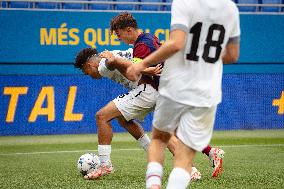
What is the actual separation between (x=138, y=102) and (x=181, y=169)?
355 centimetres

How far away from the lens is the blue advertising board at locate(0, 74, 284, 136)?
54.5 ft

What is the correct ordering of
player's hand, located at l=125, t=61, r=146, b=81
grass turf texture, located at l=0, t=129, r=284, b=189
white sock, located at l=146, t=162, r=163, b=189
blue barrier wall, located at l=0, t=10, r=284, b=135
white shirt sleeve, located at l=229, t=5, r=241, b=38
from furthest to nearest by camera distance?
blue barrier wall, located at l=0, t=10, r=284, b=135
grass turf texture, located at l=0, t=129, r=284, b=189
white sock, located at l=146, t=162, r=163, b=189
white shirt sleeve, located at l=229, t=5, r=241, b=38
player's hand, located at l=125, t=61, r=146, b=81

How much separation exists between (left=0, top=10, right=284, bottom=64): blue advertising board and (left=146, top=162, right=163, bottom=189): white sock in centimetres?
1299

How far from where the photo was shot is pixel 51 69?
18.9m

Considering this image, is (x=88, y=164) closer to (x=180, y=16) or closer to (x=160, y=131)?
(x=160, y=131)

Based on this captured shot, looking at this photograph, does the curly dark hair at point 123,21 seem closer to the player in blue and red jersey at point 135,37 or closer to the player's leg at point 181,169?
the player in blue and red jersey at point 135,37

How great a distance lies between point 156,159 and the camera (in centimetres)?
582

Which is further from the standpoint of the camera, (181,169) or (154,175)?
(154,175)

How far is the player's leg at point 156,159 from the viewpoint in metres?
5.68

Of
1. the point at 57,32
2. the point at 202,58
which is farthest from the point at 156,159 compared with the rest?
the point at 57,32

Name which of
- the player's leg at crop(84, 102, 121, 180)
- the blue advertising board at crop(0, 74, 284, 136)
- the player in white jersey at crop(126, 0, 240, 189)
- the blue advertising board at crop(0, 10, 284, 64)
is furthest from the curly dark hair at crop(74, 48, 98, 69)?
the blue advertising board at crop(0, 10, 284, 64)

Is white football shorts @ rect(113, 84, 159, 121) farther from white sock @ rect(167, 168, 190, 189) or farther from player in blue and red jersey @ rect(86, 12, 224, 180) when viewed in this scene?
white sock @ rect(167, 168, 190, 189)

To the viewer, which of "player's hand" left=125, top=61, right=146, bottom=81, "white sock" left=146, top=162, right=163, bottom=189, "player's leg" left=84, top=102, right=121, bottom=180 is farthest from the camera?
"player's leg" left=84, top=102, right=121, bottom=180

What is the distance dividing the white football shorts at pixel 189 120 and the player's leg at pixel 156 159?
268 mm
